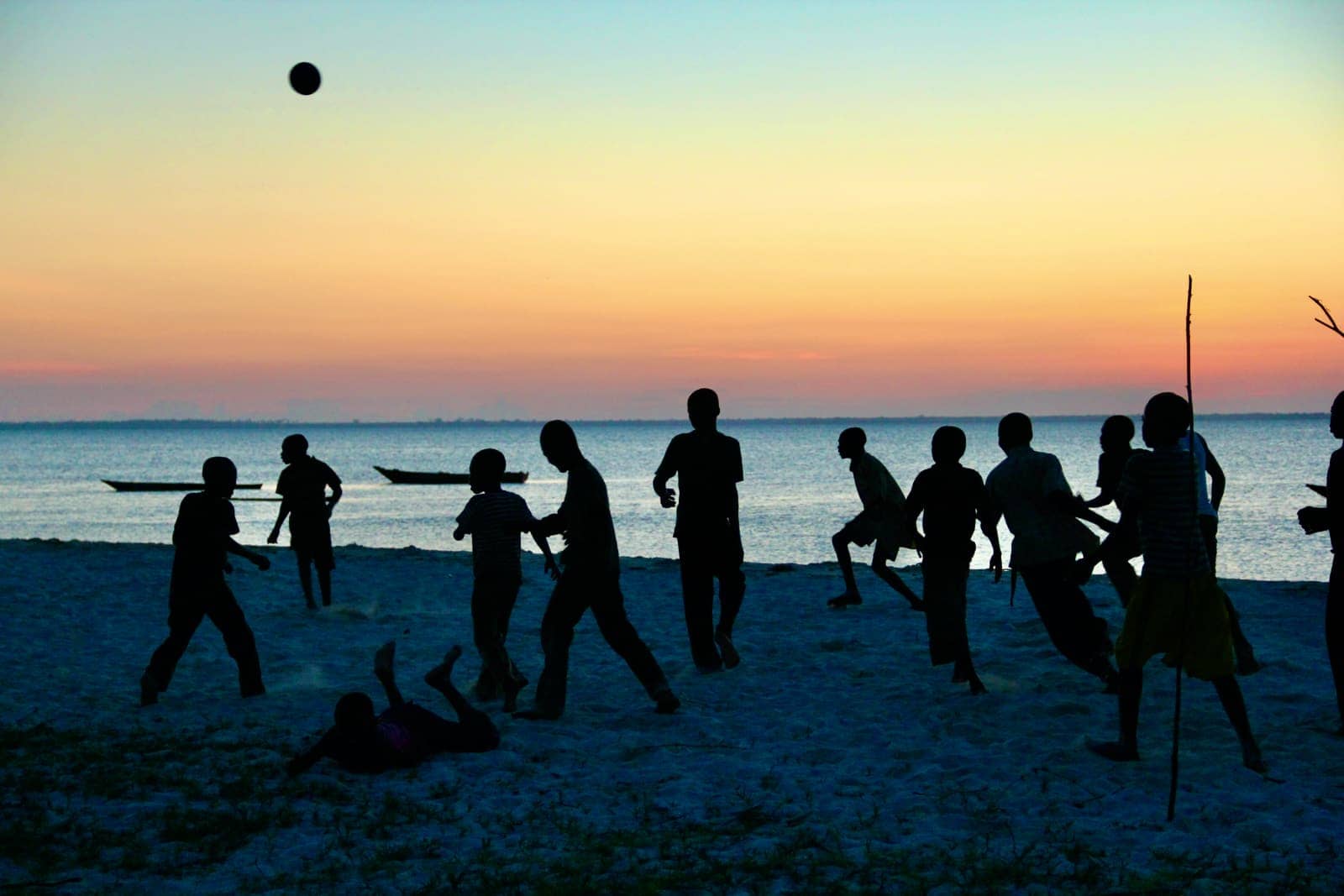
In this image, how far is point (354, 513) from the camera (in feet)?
184

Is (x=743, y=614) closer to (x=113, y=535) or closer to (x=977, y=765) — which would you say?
(x=977, y=765)

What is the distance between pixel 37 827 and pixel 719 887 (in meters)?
3.23

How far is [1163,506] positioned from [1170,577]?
356 millimetres

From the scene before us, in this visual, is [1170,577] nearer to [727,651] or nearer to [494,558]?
[494,558]

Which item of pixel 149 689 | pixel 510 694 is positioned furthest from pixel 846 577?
pixel 149 689

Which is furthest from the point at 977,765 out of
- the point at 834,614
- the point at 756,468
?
the point at 756,468

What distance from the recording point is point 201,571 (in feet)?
27.3

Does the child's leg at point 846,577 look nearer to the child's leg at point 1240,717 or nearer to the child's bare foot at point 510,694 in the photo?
the child's bare foot at point 510,694

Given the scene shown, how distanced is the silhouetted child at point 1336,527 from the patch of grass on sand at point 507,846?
5.97ft

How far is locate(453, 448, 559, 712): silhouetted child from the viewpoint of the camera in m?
7.93

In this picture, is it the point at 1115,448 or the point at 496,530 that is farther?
the point at 1115,448

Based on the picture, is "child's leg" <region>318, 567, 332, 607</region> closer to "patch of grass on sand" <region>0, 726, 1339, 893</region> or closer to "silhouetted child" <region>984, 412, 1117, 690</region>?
"patch of grass on sand" <region>0, 726, 1339, 893</region>

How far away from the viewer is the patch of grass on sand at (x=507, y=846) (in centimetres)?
478

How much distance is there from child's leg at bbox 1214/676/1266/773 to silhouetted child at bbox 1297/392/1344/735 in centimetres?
73
